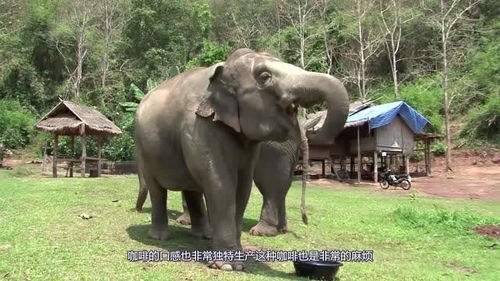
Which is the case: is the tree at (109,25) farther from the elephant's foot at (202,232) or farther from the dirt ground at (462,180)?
the elephant's foot at (202,232)

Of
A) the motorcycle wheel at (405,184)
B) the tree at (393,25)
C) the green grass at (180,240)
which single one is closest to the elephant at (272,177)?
the green grass at (180,240)

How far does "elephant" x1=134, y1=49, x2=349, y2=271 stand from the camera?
20.2 ft

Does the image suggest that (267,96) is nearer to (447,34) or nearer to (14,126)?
(14,126)

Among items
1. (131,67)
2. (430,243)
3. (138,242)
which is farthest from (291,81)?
(131,67)

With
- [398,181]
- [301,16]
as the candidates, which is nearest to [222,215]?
[398,181]

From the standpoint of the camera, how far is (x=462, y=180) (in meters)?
29.3

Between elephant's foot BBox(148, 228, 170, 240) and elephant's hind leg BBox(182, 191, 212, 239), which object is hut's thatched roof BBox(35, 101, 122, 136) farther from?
elephant's foot BBox(148, 228, 170, 240)

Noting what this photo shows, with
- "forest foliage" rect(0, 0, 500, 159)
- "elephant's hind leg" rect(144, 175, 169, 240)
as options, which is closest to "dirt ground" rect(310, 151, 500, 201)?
"forest foliage" rect(0, 0, 500, 159)

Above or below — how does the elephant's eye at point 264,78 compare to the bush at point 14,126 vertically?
below

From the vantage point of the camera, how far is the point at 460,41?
4522cm

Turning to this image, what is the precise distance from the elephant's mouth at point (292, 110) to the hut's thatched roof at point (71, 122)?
59.3ft

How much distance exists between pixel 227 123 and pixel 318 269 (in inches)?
84.8

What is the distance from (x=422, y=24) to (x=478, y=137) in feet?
46.8

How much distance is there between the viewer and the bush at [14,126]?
118 feet
